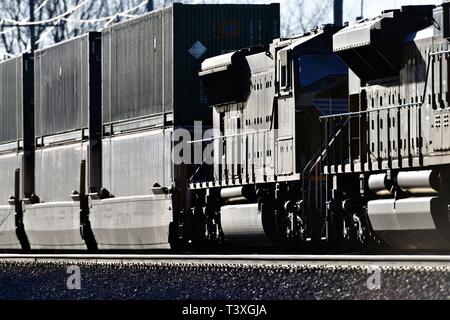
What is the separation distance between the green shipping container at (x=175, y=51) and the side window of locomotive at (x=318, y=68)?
3695 millimetres

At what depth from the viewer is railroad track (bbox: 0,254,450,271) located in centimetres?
1330

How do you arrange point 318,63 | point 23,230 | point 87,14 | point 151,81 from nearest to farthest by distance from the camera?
point 318,63 < point 151,81 < point 23,230 < point 87,14

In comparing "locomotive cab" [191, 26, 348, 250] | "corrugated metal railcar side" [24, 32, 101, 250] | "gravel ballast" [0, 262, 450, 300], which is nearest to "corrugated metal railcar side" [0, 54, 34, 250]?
"corrugated metal railcar side" [24, 32, 101, 250]

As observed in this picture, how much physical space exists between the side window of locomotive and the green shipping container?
369cm

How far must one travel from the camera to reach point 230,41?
25.0 meters

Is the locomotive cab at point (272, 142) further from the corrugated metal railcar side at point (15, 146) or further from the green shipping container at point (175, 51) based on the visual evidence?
the corrugated metal railcar side at point (15, 146)

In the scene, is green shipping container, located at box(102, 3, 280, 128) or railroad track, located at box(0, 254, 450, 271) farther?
green shipping container, located at box(102, 3, 280, 128)

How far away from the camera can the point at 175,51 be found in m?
24.0

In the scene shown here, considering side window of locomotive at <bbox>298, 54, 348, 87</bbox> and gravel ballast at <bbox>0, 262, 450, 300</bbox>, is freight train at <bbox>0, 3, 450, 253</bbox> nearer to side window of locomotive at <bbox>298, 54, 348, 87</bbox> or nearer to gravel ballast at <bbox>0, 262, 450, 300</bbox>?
side window of locomotive at <bbox>298, 54, 348, 87</bbox>

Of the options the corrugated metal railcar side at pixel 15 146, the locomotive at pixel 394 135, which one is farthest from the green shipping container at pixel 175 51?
the locomotive at pixel 394 135

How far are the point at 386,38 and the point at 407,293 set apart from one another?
6.87m

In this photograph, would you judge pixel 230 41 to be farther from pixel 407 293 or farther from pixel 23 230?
pixel 407 293
